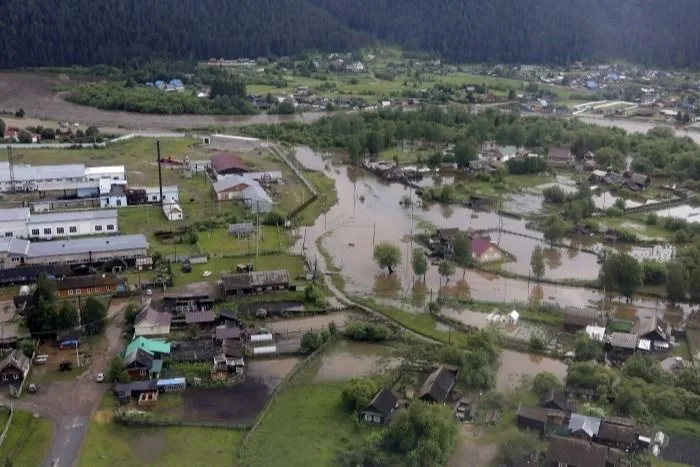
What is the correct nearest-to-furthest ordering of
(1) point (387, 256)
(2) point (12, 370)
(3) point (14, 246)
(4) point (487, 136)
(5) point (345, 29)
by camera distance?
1. (2) point (12, 370)
2. (1) point (387, 256)
3. (3) point (14, 246)
4. (4) point (487, 136)
5. (5) point (345, 29)

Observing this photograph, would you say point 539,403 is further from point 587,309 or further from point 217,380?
point 217,380

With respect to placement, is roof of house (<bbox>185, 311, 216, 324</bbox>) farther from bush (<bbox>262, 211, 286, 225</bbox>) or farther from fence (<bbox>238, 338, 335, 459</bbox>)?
bush (<bbox>262, 211, 286, 225</bbox>)

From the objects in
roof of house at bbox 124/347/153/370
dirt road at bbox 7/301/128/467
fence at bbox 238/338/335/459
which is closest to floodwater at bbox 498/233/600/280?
fence at bbox 238/338/335/459

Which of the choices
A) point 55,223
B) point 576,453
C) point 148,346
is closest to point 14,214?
point 55,223

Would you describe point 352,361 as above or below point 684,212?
below

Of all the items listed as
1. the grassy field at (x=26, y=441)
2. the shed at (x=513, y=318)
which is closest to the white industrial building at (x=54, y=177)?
the grassy field at (x=26, y=441)

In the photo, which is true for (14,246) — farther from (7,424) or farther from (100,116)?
(100,116)

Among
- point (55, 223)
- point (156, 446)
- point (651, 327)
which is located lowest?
point (156, 446)
